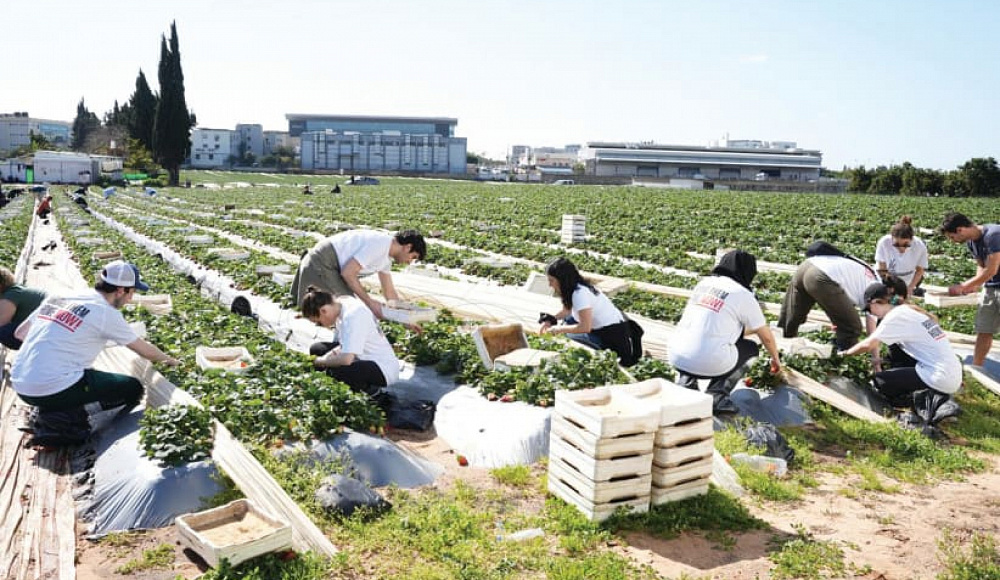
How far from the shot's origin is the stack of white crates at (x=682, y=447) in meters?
5.09

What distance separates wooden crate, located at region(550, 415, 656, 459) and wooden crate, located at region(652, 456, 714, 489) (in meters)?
0.24

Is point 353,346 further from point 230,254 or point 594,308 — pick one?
point 230,254

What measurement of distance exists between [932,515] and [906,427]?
189cm

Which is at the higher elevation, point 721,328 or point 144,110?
point 144,110

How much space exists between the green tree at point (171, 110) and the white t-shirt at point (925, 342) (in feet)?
199

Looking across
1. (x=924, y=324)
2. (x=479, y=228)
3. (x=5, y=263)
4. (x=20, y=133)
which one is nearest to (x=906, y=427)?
(x=924, y=324)

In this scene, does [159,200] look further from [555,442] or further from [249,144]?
[249,144]

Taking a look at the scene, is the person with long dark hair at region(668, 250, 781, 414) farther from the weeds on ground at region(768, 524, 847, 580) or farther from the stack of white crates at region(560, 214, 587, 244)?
the stack of white crates at region(560, 214, 587, 244)

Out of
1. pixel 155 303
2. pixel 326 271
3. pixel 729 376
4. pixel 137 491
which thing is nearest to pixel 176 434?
pixel 137 491

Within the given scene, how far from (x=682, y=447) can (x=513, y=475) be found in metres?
1.32

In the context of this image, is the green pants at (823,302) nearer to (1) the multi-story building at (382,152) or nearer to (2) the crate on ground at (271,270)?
(2) the crate on ground at (271,270)

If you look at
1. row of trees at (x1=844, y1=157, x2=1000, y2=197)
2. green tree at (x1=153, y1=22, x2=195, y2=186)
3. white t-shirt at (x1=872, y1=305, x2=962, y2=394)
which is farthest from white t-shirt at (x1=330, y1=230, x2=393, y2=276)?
row of trees at (x1=844, y1=157, x2=1000, y2=197)

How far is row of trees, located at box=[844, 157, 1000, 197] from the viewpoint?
211ft

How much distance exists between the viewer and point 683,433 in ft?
16.9
